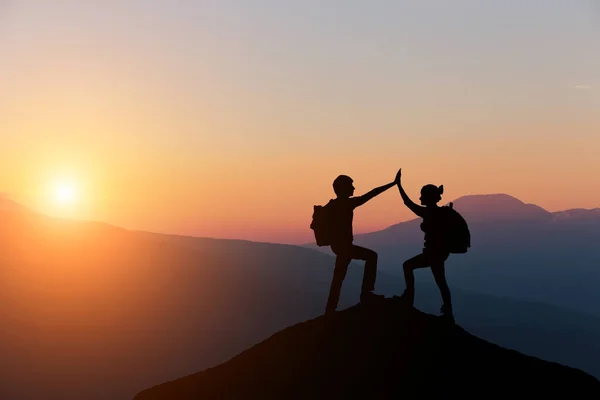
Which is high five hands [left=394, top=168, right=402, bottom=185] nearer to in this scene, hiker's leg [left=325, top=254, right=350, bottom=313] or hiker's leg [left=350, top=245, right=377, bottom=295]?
hiker's leg [left=350, top=245, right=377, bottom=295]

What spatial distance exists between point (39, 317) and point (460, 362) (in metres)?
203

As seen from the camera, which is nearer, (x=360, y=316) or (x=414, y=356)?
(x=414, y=356)

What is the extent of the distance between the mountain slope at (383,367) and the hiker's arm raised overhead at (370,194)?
2657 mm

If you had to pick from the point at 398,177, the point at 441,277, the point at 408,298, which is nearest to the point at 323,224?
the point at 398,177

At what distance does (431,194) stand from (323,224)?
267 cm

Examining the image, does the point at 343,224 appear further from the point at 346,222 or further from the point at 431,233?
the point at 431,233

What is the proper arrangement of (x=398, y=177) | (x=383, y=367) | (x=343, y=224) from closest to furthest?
1. (x=383, y=367)
2. (x=398, y=177)
3. (x=343, y=224)

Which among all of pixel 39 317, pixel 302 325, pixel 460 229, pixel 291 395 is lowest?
pixel 39 317

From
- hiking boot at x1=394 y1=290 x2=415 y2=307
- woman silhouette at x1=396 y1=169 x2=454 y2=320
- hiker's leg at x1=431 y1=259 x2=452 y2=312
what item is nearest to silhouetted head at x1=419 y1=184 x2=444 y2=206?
woman silhouette at x1=396 y1=169 x2=454 y2=320

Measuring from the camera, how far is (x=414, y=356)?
14211mm

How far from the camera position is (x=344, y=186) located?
15.2 metres

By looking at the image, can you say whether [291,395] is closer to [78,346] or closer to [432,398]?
[432,398]

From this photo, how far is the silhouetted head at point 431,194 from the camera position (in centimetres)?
1531

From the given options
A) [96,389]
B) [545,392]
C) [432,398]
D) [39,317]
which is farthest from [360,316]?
[39,317]
